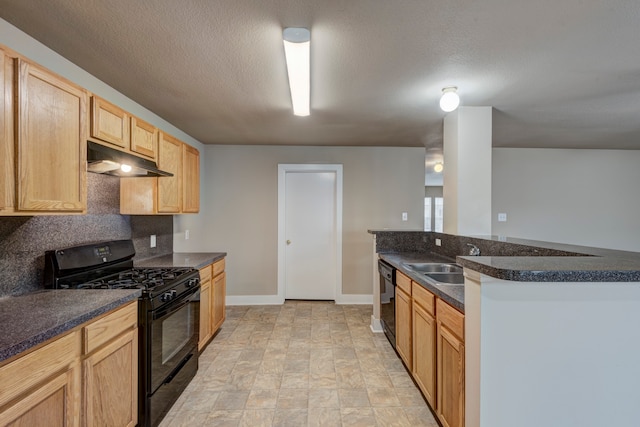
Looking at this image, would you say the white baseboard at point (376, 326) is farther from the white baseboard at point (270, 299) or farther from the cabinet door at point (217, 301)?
the cabinet door at point (217, 301)

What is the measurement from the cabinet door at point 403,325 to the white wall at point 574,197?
2785 millimetres

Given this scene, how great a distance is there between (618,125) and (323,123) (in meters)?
3.25

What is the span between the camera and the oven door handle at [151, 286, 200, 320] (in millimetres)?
1827

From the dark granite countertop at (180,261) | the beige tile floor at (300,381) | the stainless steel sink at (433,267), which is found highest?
the dark granite countertop at (180,261)

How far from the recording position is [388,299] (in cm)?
293

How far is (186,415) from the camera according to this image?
1993 millimetres

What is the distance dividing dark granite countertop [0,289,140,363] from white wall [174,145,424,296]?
2.60 m

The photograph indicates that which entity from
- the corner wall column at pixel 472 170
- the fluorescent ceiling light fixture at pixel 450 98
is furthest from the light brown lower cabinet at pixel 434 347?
the fluorescent ceiling light fixture at pixel 450 98

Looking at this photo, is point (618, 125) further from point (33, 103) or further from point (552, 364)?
point (33, 103)

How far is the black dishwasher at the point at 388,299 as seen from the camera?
9.11 ft

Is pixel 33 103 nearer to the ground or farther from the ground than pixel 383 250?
farther from the ground

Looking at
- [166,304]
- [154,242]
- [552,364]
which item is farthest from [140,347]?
[552,364]

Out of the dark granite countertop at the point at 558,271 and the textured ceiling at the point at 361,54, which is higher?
the textured ceiling at the point at 361,54

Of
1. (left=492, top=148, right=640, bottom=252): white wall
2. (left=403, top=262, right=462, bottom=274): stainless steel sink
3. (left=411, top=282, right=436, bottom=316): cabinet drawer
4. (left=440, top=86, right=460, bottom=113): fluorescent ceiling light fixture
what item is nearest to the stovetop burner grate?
(left=411, top=282, right=436, bottom=316): cabinet drawer
